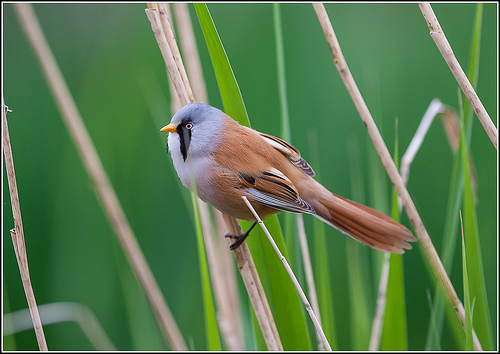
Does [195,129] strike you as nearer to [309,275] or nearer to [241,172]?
[241,172]

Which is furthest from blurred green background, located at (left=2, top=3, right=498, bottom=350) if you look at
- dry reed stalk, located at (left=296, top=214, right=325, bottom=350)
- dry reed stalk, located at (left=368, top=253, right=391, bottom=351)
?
dry reed stalk, located at (left=296, top=214, right=325, bottom=350)

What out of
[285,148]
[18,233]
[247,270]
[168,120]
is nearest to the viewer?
[18,233]

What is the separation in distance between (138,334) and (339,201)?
2.65 feet

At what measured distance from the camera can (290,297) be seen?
1.20m

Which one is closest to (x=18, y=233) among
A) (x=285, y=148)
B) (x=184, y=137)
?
(x=184, y=137)

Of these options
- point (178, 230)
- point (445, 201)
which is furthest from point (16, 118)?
point (445, 201)

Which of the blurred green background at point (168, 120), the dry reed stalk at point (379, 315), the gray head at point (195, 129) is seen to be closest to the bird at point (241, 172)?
the gray head at point (195, 129)

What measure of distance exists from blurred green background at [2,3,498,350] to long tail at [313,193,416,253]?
0.74 meters

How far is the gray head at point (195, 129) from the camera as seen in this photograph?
3.78 ft

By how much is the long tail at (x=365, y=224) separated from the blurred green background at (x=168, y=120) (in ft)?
2.42

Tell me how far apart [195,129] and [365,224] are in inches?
20.0

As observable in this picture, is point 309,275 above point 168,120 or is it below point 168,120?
below

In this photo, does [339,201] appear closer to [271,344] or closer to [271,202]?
[271,202]

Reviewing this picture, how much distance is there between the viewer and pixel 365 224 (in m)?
1.34
